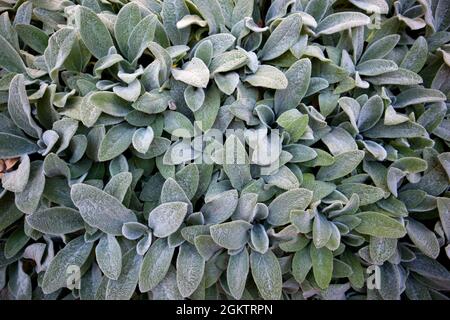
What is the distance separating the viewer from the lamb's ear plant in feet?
3.68

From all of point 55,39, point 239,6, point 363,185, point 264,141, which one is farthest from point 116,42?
point 363,185

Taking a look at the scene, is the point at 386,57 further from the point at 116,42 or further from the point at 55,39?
the point at 55,39

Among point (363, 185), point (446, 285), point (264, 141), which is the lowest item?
point (446, 285)

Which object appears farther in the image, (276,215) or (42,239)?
(42,239)

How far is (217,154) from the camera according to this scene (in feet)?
3.66

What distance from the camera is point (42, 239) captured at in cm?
128

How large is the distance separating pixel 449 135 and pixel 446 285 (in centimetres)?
44

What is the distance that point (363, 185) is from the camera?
1.18m

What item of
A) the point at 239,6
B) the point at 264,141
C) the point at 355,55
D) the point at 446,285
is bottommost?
the point at 446,285

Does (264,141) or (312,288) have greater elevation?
(264,141)

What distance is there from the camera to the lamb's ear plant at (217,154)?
3.68ft

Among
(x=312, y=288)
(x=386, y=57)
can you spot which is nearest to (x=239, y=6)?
(x=386, y=57)

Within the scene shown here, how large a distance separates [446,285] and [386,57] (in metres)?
0.70

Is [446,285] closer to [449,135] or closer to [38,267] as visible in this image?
[449,135]
